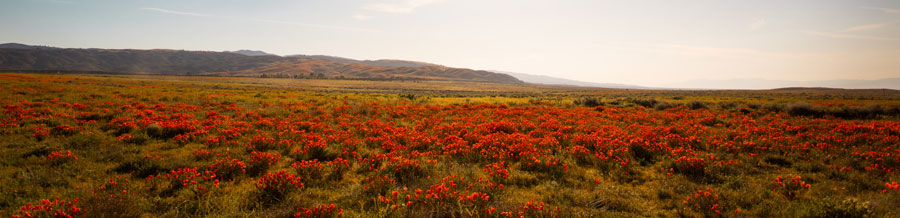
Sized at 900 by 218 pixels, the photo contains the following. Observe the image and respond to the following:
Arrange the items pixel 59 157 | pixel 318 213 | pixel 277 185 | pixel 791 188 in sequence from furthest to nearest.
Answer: pixel 59 157 < pixel 791 188 < pixel 277 185 < pixel 318 213

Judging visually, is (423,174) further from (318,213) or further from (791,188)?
(791,188)

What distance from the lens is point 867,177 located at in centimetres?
702

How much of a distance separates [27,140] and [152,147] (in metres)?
3.53

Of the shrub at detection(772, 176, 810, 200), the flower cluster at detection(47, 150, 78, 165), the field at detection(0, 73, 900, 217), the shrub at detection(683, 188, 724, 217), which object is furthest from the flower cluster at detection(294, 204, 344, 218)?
the shrub at detection(772, 176, 810, 200)

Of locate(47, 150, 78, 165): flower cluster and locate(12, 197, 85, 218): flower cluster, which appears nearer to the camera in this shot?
locate(12, 197, 85, 218): flower cluster

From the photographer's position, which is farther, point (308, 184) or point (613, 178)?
point (613, 178)

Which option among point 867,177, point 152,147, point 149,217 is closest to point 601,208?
point 867,177

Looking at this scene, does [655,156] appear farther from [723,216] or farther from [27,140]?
[27,140]

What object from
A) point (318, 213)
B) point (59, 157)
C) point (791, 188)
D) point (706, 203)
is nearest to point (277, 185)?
point (318, 213)

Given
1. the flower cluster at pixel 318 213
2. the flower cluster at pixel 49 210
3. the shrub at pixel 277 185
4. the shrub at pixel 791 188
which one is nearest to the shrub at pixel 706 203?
the shrub at pixel 791 188

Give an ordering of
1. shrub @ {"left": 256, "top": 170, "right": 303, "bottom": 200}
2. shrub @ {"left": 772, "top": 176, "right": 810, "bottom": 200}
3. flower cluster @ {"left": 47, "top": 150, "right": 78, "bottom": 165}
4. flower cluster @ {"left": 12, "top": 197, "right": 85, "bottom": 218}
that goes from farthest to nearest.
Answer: flower cluster @ {"left": 47, "top": 150, "right": 78, "bottom": 165}
shrub @ {"left": 772, "top": 176, "right": 810, "bottom": 200}
shrub @ {"left": 256, "top": 170, "right": 303, "bottom": 200}
flower cluster @ {"left": 12, "top": 197, "right": 85, "bottom": 218}

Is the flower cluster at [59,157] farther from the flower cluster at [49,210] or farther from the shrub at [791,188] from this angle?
the shrub at [791,188]

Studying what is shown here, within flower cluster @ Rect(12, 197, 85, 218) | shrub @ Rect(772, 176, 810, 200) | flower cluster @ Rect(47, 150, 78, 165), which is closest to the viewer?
flower cluster @ Rect(12, 197, 85, 218)

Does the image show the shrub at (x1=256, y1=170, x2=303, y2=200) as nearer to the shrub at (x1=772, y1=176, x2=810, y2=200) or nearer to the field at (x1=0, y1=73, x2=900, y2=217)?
the field at (x1=0, y1=73, x2=900, y2=217)
